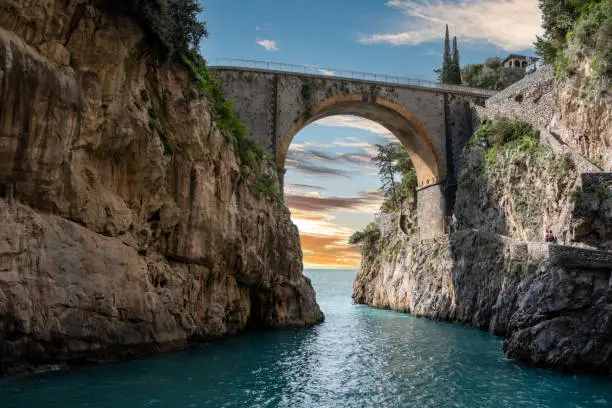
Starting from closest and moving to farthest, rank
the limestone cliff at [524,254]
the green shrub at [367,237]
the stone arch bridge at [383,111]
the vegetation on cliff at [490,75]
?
the limestone cliff at [524,254], the stone arch bridge at [383,111], the green shrub at [367,237], the vegetation on cliff at [490,75]

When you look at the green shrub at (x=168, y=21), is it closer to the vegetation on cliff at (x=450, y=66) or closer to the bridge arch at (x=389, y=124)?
the bridge arch at (x=389, y=124)

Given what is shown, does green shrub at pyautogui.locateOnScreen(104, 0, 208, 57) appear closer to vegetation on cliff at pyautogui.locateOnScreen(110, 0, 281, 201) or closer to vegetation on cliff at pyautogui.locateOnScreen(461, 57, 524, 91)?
vegetation on cliff at pyautogui.locateOnScreen(110, 0, 281, 201)

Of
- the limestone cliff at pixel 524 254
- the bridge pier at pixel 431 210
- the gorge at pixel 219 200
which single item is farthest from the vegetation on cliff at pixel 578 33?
the bridge pier at pixel 431 210

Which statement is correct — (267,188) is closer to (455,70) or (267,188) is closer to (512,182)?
(512,182)

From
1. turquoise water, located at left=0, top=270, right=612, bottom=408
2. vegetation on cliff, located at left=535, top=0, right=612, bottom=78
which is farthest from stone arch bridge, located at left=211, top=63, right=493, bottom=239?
turquoise water, located at left=0, top=270, right=612, bottom=408

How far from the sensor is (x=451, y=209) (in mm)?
31672

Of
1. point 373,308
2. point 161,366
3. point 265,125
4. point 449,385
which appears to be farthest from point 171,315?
point 373,308

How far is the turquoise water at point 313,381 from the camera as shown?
35.1ft

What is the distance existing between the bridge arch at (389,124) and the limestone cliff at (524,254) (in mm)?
2155

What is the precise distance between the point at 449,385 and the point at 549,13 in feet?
82.9

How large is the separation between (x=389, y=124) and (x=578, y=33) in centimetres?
1181

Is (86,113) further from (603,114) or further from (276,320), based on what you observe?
(603,114)

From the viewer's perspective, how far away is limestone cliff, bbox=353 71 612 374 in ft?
48.0

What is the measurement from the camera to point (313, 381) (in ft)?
42.6
